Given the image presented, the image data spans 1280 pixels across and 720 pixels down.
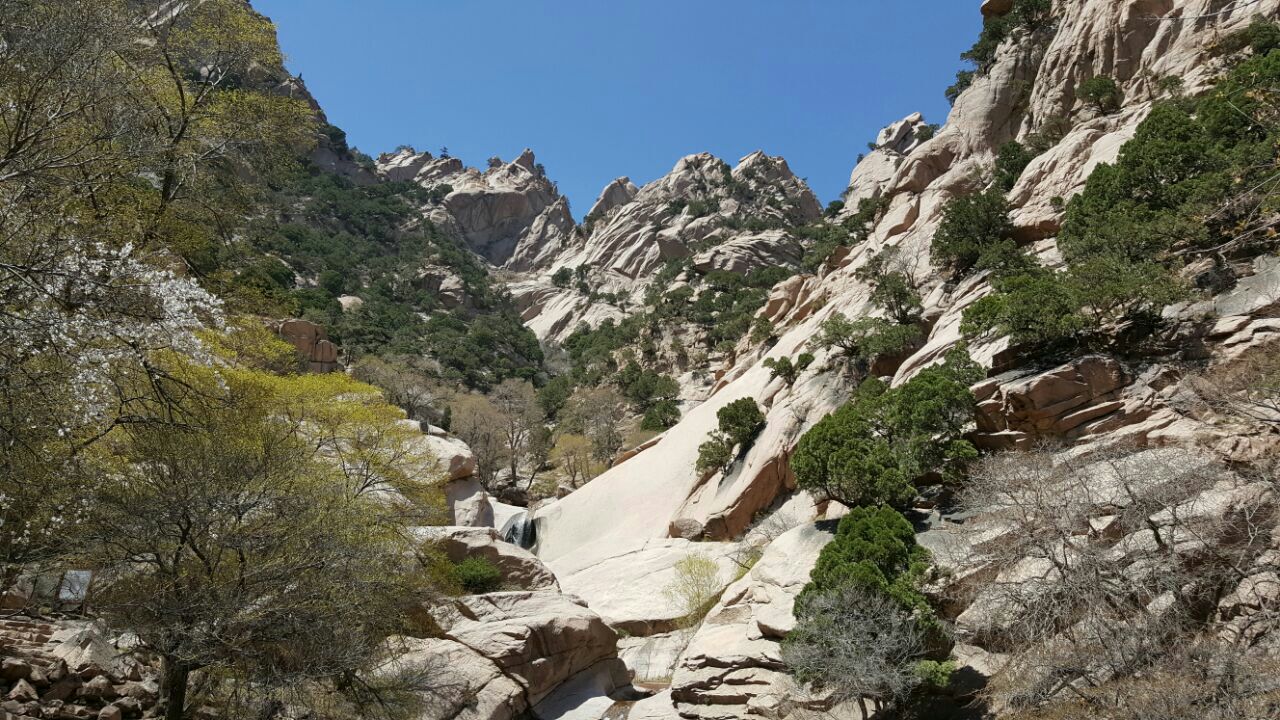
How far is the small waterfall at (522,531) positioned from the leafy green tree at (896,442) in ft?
57.5

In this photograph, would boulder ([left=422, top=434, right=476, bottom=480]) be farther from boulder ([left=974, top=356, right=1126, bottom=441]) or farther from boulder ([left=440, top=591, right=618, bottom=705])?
boulder ([left=974, top=356, right=1126, bottom=441])

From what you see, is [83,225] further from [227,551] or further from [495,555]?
[495,555]

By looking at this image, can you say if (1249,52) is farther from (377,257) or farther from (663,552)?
(377,257)

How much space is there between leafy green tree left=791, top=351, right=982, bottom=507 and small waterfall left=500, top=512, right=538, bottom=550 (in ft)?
57.5

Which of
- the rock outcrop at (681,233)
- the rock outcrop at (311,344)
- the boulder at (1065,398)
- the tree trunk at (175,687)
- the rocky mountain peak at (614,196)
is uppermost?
the rocky mountain peak at (614,196)

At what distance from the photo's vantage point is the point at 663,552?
1096 inches

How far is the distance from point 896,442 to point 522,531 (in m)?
21.3

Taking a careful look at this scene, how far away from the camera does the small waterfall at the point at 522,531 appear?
118 ft

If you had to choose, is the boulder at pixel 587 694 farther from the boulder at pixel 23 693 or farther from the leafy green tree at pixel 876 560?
the boulder at pixel 23 693

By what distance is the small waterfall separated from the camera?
1411 inches

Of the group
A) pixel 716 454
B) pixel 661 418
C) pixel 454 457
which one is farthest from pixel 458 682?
pixel 661 418

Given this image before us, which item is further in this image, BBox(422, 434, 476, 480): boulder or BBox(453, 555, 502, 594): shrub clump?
BBox(422, 434, 476, 480): boulder

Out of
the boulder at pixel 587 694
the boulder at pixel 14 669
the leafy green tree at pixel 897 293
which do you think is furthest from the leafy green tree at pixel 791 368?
the boulder at pixel 14 669

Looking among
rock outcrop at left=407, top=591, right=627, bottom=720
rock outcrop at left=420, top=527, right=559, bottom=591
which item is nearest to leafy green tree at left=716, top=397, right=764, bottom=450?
rock outcrop at left=420, top=527, right=559, bottom=591
